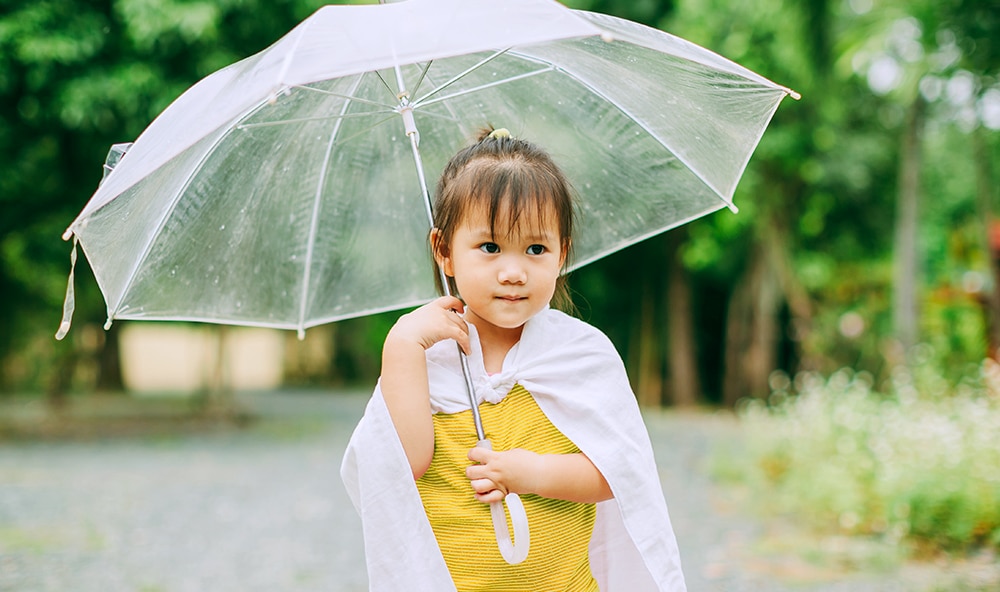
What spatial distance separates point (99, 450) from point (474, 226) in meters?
10.6

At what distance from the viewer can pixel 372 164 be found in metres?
2.47

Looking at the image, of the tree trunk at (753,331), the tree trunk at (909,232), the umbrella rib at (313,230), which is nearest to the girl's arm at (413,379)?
the umbrella rib at (313,230)

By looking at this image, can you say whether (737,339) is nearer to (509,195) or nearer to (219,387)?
(219,387)

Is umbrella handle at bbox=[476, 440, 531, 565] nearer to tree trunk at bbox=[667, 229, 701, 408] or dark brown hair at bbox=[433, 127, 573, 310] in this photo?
dark brown hair at bbox=[433, 127, 573, 310]

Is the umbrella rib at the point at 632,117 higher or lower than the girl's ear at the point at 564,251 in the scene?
higher

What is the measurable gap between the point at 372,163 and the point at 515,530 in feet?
3.98

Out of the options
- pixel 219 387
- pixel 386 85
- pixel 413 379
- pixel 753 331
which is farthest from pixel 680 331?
pixel 413 379

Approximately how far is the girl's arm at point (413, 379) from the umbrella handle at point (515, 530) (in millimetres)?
124

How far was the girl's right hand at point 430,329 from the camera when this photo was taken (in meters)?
1.64

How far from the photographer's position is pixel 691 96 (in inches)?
84.4

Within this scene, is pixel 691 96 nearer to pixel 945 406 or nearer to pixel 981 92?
pixel 945 406

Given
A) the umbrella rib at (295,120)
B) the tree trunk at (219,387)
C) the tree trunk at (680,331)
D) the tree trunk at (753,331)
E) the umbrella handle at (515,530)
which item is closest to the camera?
the umbrella handle at (515,530)

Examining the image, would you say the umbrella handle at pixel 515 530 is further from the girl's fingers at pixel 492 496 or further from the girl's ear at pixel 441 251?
the girl's ear at pixel 441 251

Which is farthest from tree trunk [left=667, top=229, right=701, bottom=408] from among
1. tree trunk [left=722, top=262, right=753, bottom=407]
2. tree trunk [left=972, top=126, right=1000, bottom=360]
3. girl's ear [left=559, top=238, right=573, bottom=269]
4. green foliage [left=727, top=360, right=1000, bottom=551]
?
girl's ear [left=559, top=238, right=573, bottom=269]
